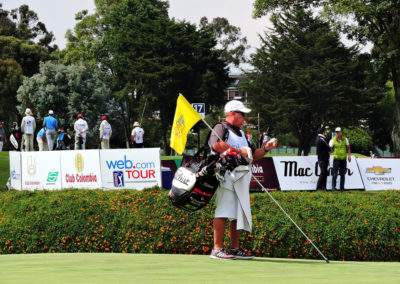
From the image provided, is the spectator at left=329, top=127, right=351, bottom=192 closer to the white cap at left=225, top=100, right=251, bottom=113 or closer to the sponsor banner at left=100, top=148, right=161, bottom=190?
the sponsor banner at left=100, top=148, right=161, bottom=190

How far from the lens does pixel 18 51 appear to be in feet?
250

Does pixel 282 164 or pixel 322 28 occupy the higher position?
pixel 322 28

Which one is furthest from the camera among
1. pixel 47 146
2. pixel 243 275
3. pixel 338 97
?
pixel 338 97

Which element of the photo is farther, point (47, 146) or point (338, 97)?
point (338, 97)

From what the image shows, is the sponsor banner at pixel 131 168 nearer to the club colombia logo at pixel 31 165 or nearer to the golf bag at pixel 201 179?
the club colombia logo at pixel 31 165

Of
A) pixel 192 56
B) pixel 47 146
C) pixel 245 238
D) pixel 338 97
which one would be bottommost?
pixel 245 238

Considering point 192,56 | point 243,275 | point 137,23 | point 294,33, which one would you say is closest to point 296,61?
point 294,33

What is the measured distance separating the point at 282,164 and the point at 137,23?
42.8 m

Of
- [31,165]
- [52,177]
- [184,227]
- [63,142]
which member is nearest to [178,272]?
[184,227]

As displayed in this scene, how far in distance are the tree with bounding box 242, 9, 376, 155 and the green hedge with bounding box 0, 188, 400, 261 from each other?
4235 centimetres

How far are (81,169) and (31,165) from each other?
1701mm

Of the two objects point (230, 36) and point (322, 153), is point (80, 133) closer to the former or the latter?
point (322, 153)

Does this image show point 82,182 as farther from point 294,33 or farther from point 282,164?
point 294,33

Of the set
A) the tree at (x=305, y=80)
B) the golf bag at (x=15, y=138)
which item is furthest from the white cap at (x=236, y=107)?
the tree at (x=305, y=80)
